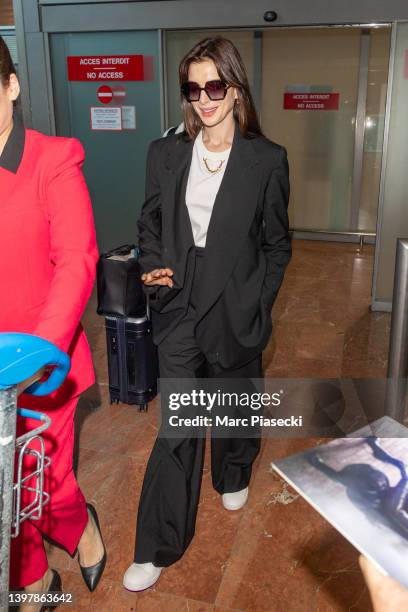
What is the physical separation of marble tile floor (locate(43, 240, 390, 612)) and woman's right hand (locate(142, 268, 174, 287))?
1.23 meters

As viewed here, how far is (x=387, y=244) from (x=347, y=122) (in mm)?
3594

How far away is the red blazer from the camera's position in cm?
179

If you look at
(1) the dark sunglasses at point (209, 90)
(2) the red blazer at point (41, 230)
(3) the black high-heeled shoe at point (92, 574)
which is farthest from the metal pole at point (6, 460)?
(1) the dark sunglasses at point (209, 90)

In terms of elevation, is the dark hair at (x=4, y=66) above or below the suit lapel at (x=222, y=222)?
above

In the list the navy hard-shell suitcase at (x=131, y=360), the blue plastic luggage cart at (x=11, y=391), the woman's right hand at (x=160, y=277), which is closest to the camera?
the blue plastic luggage cart at (x=11, y=391)

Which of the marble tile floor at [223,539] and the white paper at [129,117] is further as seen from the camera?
the white paper at [129,117]

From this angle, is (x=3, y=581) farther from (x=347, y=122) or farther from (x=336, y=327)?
(x=347, y=122)

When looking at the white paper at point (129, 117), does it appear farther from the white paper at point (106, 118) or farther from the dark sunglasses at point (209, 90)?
the dark sunglasses at point (209, 90)

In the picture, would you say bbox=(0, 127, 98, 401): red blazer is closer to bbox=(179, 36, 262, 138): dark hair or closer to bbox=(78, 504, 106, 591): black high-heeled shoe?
bbox=(179, 36, 262, 138): dark hair

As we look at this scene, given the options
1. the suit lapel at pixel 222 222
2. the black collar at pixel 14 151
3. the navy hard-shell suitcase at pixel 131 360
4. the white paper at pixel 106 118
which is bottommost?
the navy hard-shell suitcase at pixel 131 360

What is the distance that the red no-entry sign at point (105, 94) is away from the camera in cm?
710

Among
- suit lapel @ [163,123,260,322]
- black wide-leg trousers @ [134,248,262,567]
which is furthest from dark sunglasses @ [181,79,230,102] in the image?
black wide-leg trousers @ [134,248,262,567]

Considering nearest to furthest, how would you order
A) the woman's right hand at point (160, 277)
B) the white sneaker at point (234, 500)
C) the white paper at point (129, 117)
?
the woman's right hand at point (160, 277) < the white sneaker at point (234, 500) < the white paper at point (129, 117)

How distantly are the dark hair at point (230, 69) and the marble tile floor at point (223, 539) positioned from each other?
1.80 meters
